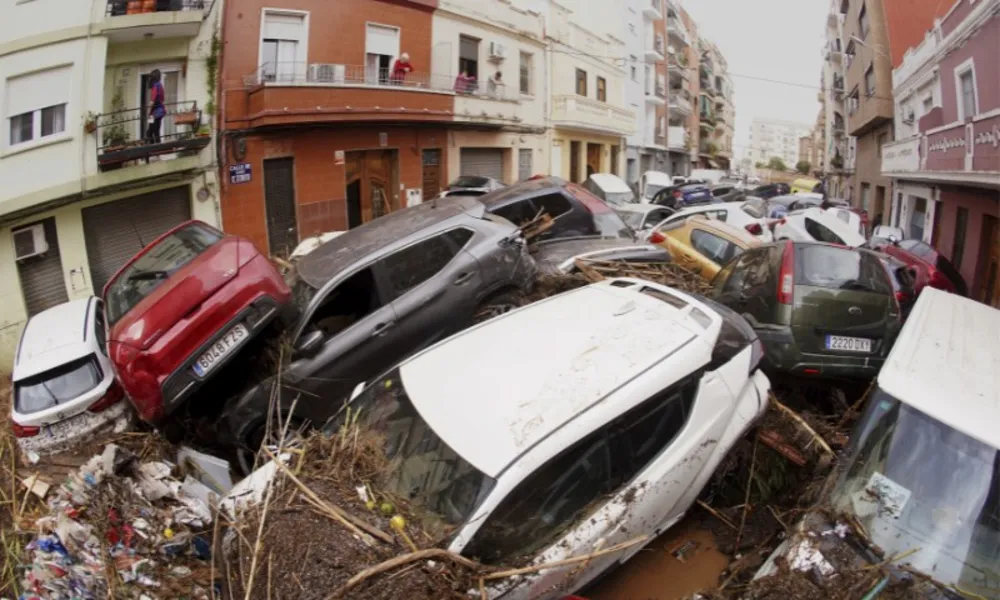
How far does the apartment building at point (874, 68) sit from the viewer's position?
23.6 m

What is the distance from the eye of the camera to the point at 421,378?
3.70m

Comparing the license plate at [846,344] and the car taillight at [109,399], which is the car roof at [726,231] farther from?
the car taillight at [109,399]

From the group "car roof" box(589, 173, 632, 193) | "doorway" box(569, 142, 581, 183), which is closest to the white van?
"car roof" box(589, 173, 632, 193)

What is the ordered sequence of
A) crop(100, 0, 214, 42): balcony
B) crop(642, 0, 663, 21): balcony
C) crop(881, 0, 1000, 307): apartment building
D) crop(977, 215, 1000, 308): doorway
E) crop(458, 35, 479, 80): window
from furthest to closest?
crop(642, 0, 663, 21): balcony
crop(458, 35, 479, 80): window
crop(977, 215, 1000, 308): doorway
crop(881, 0, 1000, 307): apartment building
crop(100, 0, 214, 42): balcony

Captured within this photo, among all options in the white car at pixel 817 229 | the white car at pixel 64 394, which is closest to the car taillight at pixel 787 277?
the white car at pixel 817 229

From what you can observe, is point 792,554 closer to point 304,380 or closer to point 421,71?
point 304,380

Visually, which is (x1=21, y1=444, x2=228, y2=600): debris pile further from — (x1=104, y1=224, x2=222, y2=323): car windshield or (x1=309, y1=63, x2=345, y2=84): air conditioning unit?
(x1=309, y1=63, x2=345, y2=84): air conditioning unit

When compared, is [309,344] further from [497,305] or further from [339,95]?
[339,95]

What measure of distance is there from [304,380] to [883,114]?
27.4 meters

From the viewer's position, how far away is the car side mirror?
15.1ft

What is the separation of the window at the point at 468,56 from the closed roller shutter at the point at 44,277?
11.6 meters

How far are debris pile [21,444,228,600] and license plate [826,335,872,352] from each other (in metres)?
4.80

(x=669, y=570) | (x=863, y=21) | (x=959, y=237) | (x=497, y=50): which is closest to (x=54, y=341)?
(x=669, y=570)

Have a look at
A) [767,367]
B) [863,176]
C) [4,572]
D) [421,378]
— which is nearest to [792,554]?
[421,378]
